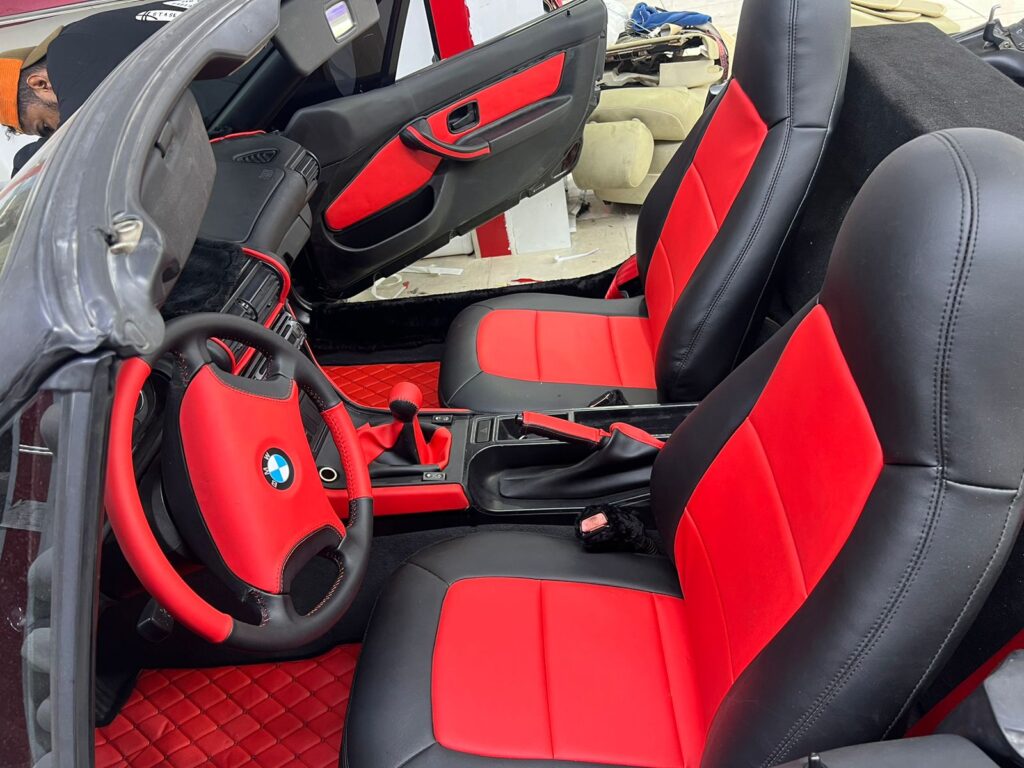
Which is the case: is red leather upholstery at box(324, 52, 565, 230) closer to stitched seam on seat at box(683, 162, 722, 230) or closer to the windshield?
stitched seam on seat at box(683, 162, 722, 230)

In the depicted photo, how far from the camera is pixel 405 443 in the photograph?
5.01ft

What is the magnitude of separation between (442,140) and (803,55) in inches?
40.0

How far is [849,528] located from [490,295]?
1476mm

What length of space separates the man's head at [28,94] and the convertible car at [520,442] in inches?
20.1

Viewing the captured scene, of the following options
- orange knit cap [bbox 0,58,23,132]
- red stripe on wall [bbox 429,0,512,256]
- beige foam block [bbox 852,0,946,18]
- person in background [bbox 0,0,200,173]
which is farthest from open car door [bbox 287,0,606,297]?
beige foam block [bbox 852,0,946,18]

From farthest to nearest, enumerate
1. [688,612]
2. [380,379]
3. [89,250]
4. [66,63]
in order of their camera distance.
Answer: [380,379]
[66,63]
[688,612]
[89,250]

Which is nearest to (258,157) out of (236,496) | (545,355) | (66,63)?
(66,63)

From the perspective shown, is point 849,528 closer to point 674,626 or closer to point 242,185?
point 674,626

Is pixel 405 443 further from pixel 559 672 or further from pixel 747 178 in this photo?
pixel 747 178

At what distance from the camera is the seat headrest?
671mm

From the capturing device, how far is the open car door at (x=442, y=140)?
6.28 feet

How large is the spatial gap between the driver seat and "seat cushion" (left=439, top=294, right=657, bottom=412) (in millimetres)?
450

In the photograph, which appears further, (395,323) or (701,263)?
(395,323)

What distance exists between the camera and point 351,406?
5.78ft
